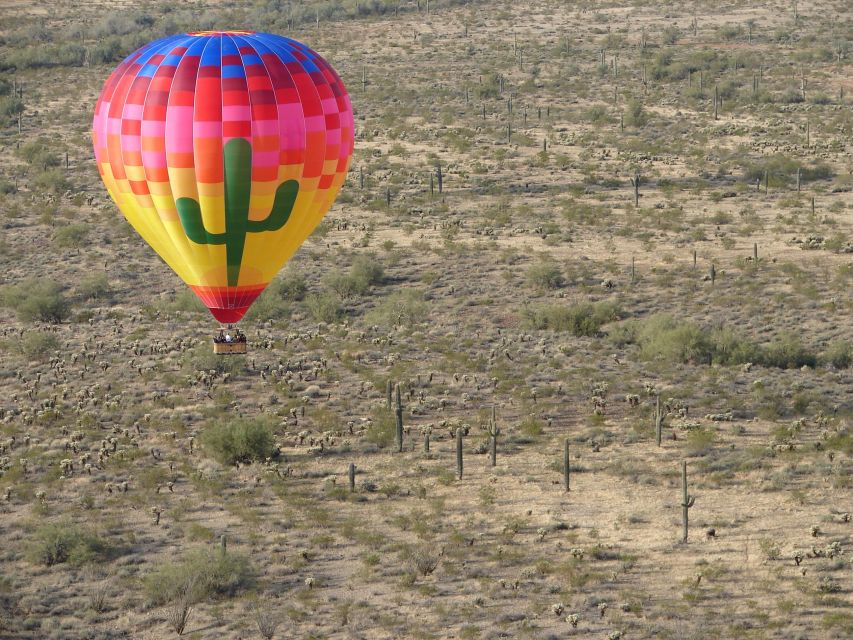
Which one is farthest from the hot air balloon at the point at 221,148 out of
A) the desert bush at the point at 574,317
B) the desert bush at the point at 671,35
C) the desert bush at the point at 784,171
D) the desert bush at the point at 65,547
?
the desert bush at the point at 671,35

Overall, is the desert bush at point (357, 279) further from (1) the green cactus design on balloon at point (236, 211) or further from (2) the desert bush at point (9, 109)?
(2) the desert bush at point (9, 109)

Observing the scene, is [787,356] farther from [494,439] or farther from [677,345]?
[494,439]

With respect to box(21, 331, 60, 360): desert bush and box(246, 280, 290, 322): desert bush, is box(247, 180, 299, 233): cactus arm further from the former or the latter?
box(246, 280, 290, 322): desert bush

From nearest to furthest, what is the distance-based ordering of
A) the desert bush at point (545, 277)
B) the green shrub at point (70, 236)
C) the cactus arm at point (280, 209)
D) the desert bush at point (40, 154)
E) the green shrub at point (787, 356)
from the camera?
the cactus arm at point (280, 209), the green shrub at point (787, 356), the desert bush at point (545, 277), the green shrub at point (70, 236), the desert bush at point (40, 154)

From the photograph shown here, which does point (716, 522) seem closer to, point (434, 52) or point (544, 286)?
point (544, 286)

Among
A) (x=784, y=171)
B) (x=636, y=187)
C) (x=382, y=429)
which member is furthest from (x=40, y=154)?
(x=382, y=429)

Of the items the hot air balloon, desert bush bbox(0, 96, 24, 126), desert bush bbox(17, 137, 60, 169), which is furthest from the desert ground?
the hot air balloon
